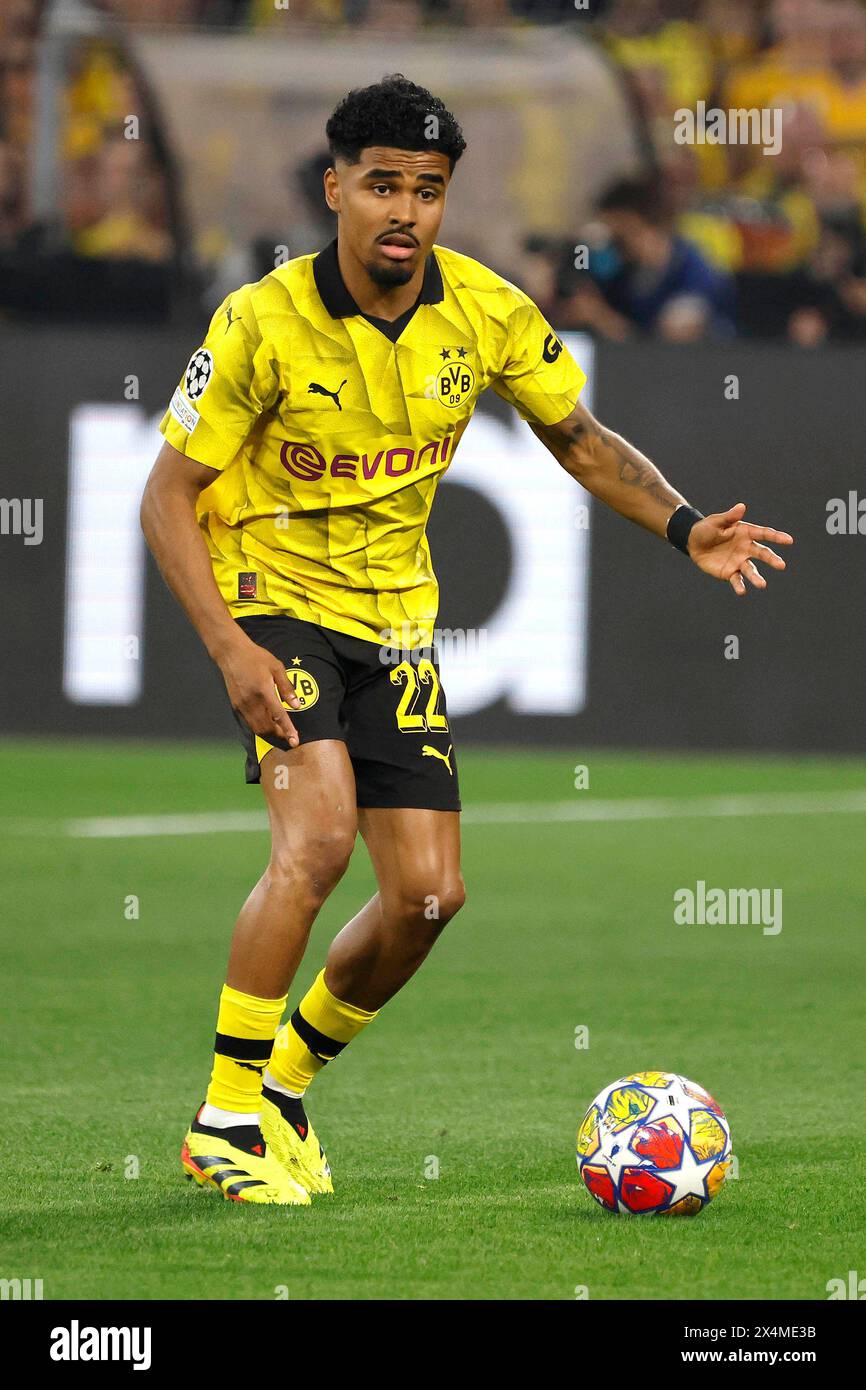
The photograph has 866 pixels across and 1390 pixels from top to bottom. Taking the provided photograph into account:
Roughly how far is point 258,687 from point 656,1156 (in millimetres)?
1343

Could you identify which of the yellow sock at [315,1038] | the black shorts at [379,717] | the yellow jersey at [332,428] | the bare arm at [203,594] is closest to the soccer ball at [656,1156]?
the yellow sock at [315,1038]

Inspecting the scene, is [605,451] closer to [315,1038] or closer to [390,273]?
[390,273]

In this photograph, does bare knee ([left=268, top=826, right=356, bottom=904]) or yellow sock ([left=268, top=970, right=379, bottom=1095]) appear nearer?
bare knee ([left=268, top=826, right=356, bottom=904])

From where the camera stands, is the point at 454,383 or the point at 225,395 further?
the point at 454,383

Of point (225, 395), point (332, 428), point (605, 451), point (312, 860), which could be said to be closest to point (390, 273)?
point (332, 428)

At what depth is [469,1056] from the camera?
22.9 feet

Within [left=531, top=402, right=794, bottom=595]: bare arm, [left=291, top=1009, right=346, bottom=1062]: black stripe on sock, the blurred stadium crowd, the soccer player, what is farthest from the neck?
the blurred stadium crowd

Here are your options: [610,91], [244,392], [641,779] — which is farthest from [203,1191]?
[610,91]

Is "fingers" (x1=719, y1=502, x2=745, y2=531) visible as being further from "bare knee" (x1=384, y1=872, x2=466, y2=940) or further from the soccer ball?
the soccer ball

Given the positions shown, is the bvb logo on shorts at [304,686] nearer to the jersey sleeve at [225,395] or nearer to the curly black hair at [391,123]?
the jersey sleeve at [225,395]

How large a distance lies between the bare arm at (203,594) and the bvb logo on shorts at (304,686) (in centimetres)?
3

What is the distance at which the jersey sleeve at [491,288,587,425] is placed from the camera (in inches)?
219

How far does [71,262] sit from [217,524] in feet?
30.1

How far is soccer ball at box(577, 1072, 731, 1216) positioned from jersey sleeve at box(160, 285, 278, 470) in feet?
5.62
